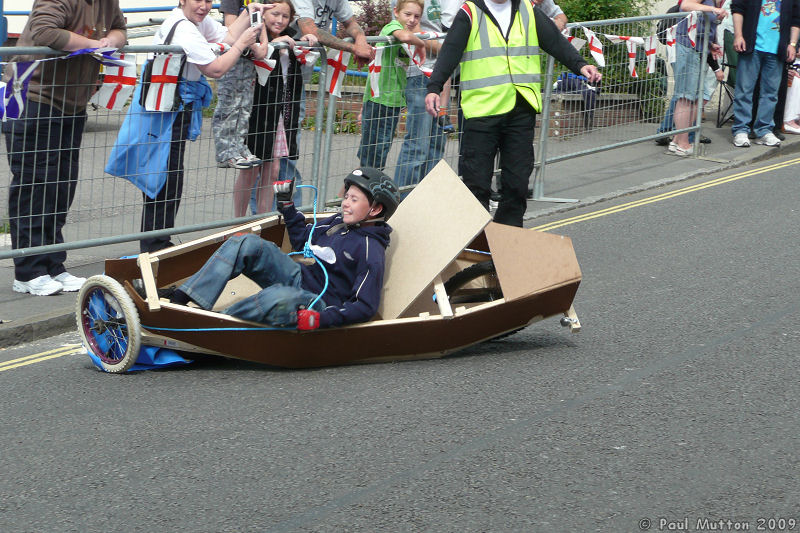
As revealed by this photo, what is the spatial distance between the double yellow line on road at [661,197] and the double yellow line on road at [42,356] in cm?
450

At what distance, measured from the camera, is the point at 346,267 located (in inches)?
238

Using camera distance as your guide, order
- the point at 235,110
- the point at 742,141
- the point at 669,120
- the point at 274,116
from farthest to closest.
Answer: the point at 742,141, the point at 669,120, the point at 274,116, the point at 235,110

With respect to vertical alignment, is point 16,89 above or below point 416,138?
above

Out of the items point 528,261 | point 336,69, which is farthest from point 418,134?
point 528,261

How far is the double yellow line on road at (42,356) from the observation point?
6270 mm

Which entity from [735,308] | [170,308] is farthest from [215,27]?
[735,308]

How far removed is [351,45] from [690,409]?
464 cm

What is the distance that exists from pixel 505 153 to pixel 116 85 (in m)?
2.72

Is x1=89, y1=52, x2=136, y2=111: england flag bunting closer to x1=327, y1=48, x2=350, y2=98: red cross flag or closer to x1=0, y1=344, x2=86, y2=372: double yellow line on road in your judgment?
x1=0, y1=344, x2=86, y2=372: double yellow line on road

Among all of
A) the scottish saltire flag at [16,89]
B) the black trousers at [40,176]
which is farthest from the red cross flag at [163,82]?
the scottish saltire flag at [16,89]

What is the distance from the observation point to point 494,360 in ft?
20.3

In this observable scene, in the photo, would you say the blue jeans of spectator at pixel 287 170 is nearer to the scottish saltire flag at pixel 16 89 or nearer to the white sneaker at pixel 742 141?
the scottish saltire flag at pixel 16 89

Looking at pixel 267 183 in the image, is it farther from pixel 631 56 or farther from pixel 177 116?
pixel 631 56

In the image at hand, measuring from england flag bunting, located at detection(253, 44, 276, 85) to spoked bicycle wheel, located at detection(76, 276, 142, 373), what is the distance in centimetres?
290
